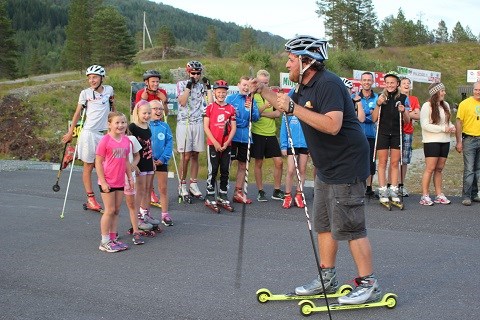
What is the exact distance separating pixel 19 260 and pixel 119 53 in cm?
5545

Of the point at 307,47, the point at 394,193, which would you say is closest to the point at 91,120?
the point at 394,193

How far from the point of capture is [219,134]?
1033 cm

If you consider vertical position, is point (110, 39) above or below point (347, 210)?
above

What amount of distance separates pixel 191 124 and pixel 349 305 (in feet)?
20.5

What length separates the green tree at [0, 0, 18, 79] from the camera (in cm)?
5876

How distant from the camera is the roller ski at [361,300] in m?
5.26

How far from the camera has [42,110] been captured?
80.6 ft

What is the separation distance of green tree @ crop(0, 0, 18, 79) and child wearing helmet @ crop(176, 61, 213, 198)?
173 ft

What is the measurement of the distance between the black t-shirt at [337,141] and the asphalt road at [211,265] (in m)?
1.22

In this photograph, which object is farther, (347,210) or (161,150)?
(161,150)

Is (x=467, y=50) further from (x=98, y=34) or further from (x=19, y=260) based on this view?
(x=19, y=260)

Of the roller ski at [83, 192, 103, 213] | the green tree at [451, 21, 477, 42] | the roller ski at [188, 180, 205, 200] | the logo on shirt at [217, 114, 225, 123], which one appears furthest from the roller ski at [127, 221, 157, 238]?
the green tree at [451, 21, 477, 42]

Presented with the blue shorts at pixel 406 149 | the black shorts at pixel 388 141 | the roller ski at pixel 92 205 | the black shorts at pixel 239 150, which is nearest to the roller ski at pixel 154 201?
the roller ski at pixel 92 205

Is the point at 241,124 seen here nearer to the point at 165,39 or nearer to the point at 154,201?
the point at 154,201
